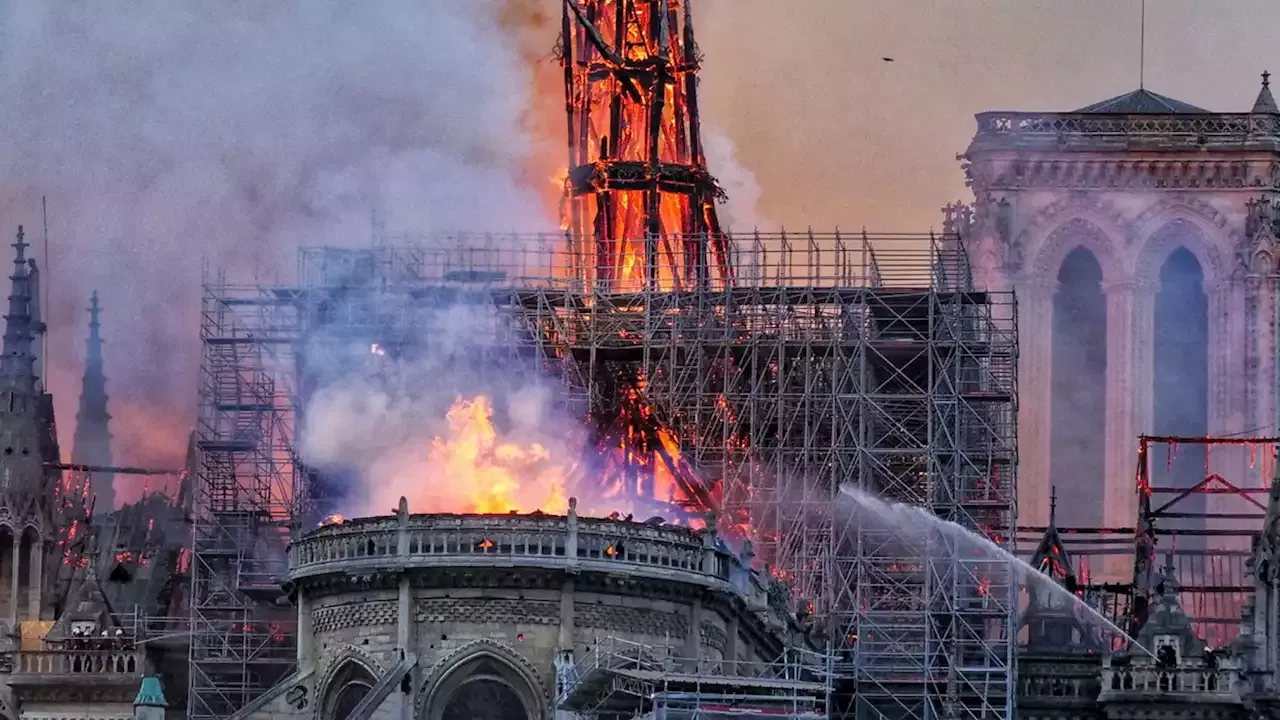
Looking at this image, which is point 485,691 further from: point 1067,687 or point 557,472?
point 1067,687

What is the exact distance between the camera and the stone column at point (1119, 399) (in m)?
165

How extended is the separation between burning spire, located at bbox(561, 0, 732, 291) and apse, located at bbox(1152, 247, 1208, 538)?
26.5 metres

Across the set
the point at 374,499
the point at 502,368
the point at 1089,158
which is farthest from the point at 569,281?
the point at 1089,158

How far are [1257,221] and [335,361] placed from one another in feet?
147

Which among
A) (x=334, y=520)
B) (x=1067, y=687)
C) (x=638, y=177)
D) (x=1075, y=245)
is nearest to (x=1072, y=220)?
(x=1075, y=245)

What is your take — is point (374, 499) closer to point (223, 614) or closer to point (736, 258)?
point (223, 614)

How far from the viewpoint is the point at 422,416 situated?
128 metres

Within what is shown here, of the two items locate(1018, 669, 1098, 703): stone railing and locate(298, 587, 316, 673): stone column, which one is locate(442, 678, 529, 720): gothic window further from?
locate(1018, 669, 1098, 703): stone railing

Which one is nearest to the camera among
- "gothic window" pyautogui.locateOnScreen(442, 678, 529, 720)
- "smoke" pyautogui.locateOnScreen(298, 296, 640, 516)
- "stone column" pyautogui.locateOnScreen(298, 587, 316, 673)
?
"gothic window" pyautogui.locateOnScreen(442, 678, 529, 720)

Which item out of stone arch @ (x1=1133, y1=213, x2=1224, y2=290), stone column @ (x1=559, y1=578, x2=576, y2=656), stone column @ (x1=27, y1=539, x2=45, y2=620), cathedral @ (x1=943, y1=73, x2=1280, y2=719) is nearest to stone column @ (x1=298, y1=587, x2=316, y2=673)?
stone column @ (x1=559, y1=578, x2=576, y2=656)

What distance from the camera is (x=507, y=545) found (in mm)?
112188

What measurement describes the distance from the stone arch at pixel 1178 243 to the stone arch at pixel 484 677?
5885 centimetres

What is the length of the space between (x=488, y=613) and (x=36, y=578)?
40.7m

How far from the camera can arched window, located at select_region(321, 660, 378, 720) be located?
11306cm
